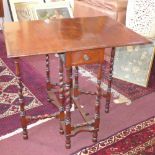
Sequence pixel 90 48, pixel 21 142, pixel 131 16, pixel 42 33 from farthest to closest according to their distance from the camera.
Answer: pixel 131 16 < pixel 21 142 < pixel 42 33 < pixel 90 48

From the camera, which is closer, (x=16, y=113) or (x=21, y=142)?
(x=21, y=142)

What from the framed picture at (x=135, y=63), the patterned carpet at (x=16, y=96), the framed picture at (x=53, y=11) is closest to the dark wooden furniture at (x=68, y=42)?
the patterned carpet at (x=16, y=96)

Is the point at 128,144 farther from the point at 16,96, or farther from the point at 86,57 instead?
the point at 16,96

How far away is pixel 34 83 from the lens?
8.50 feet

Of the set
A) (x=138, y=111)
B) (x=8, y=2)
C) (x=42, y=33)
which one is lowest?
(x=138, y=111)

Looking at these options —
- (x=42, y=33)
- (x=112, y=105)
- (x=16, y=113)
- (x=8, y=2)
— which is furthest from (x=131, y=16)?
(x=8, y=2)

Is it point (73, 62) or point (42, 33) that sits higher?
point (42, 33)

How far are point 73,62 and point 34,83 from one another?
1.11 m

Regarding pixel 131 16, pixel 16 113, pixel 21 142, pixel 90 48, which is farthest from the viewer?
pixel 131 16

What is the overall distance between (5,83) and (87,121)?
1058 mm

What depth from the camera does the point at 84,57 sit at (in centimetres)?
157

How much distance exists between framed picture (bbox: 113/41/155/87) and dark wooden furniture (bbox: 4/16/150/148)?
688 millimetres

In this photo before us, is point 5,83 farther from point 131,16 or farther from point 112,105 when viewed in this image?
point 131,16

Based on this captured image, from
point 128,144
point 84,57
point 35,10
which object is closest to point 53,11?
point 35,10
